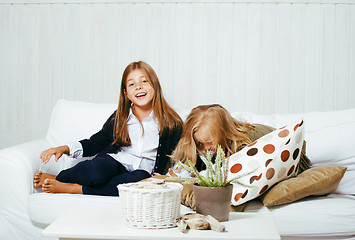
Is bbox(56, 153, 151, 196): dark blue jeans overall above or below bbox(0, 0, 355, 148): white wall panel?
below

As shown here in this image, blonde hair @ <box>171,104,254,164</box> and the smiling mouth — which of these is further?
the smiling mouth

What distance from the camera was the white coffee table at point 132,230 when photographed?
99 centimetres

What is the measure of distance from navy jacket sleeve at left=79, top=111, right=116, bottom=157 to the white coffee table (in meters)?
0.82

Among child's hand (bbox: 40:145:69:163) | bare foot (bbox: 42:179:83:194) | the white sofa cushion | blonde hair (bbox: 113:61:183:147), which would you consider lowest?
the white sofa cushion

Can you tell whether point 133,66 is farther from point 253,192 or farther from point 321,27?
point 321,27

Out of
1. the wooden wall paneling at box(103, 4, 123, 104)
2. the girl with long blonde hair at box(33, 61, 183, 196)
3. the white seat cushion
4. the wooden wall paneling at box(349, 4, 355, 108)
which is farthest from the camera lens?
the wooden wall paneling at box(103, 4, 123, 104)

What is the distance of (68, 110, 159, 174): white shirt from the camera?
1.97 meters

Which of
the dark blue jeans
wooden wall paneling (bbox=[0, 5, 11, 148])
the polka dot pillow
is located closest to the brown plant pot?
the polka dot pillow

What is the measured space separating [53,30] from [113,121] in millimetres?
1150

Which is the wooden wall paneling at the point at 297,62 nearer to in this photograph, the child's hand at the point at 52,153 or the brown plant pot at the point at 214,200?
the child's hand at the point at 52,153

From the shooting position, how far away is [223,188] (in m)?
1.09

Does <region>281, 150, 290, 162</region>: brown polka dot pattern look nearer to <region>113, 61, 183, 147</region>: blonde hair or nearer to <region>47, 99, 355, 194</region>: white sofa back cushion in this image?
<region>47, 99, 355, 194</region>: white sofa back cushion

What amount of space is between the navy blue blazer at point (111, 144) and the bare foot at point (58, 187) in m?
0.25

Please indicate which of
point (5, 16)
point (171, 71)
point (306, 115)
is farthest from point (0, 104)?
point (306, 115)
